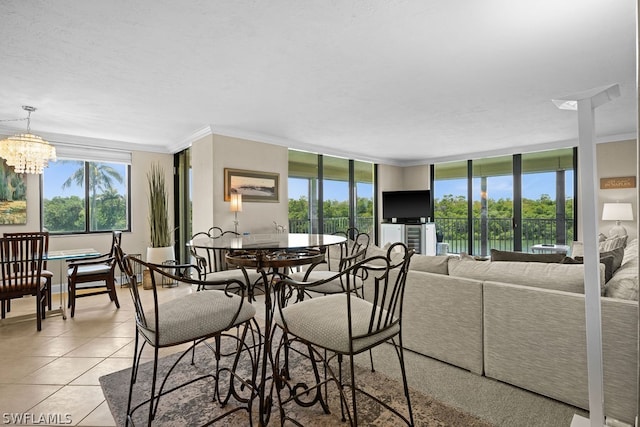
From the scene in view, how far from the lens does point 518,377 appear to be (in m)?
2.01

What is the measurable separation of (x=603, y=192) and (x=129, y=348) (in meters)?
6.97

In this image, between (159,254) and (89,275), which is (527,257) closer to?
(89,275)

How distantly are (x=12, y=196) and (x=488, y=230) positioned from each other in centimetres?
821

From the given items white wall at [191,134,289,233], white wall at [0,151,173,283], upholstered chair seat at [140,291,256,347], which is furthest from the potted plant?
upholstered chair seat at [140,291,256,347]

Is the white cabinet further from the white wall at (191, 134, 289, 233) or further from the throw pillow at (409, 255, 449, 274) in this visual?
the throw pillow at (409, 255, 449, 274)

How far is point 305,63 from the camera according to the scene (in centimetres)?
259

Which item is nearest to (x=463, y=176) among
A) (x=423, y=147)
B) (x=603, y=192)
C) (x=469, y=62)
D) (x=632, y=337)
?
(x=423, y=147)

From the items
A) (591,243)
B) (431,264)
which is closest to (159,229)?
(431,264)

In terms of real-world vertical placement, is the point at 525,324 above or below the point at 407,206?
below

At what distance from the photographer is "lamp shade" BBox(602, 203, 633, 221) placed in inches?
188

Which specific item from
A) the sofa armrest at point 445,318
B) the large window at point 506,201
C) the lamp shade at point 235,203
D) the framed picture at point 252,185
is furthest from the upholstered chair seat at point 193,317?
the large window at point 506,201

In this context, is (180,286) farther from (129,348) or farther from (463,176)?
(463,176)

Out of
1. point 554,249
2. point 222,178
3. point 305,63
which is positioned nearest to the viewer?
point 305,63
